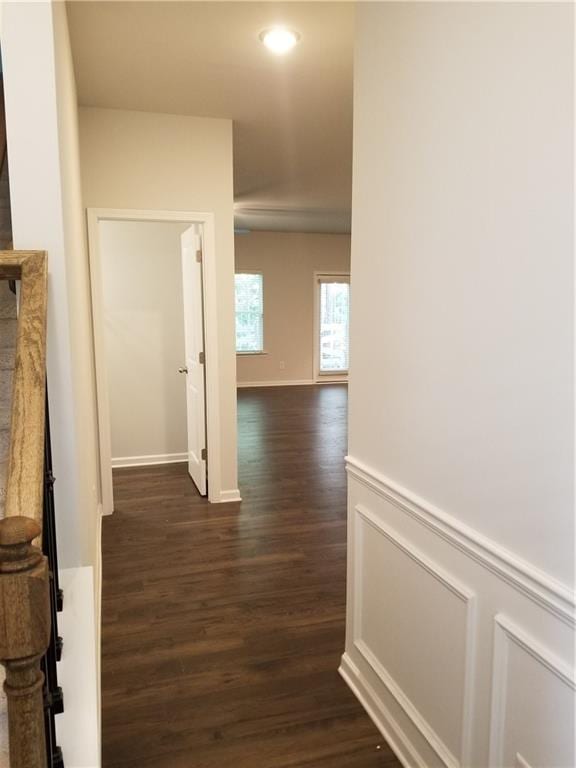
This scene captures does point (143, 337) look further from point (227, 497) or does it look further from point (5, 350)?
point (5, 350)

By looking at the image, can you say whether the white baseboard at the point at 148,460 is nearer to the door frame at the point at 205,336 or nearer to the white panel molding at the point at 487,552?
the door frame at the point at 205,336

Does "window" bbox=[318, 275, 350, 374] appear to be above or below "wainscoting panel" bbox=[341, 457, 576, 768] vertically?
above

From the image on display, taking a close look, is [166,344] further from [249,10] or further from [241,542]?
[249,10]

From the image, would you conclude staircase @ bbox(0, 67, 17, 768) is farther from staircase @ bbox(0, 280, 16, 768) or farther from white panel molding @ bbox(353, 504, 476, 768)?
white panel molding @ bbox(353, 504, 476, 768)

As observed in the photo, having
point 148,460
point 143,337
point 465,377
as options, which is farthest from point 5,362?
point 148,460

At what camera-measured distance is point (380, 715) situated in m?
2.00

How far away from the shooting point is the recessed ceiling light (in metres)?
2.59

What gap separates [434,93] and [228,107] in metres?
2.44

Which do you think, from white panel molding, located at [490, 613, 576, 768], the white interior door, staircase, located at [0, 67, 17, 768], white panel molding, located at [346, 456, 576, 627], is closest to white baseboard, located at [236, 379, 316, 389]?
the white interior door

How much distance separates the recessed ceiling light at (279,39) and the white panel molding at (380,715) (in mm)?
2756

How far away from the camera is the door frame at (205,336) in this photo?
12.4ft

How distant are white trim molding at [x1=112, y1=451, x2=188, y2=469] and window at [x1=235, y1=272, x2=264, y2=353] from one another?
481 centimetres

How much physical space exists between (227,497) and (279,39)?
3.02m

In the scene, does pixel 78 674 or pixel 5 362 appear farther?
pixel 5 362
